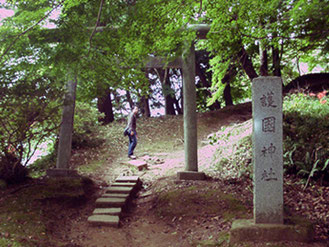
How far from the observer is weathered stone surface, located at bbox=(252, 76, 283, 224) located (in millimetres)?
4012

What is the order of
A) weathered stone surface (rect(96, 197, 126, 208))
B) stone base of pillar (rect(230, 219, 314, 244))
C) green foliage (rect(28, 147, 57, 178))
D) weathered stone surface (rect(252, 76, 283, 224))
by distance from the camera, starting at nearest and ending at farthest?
stone base of pillar (rect(230, 219, 314, 244)), weathered stone surface (rect(252, 76, 283, 224)), weathered stone surface (rect(96, 197, 126, 208)), green foliage (rect(28, 147, 57, 178))

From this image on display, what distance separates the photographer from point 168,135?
12492 millimetres

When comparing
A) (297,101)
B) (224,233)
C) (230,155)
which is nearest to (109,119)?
(230,155)

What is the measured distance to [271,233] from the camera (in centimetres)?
380

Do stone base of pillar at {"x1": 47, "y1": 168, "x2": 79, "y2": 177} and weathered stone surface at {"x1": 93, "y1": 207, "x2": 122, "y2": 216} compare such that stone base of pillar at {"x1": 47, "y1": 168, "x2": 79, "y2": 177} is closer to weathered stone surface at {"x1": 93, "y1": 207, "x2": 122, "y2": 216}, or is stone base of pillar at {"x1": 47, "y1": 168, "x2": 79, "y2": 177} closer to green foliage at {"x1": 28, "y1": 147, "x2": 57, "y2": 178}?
weathered stone surface at {"x1": 93, "y1": 207, "x2": 122, "y2": 216}

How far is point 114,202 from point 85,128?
5.38m

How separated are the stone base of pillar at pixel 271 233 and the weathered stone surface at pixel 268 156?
0.18m

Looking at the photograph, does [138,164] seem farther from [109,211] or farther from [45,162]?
[109,211]

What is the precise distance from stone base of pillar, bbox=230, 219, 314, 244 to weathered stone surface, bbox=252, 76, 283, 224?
7.1 inches

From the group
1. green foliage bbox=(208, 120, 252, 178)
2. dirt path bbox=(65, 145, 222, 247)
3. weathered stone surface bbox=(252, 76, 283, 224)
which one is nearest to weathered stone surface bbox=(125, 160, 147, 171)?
dirt path bbox=(65, 145, 222, 247)

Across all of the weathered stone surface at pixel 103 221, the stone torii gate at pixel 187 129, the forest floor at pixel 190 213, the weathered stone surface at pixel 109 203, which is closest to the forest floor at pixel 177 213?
the forest floor at pixel 190 213

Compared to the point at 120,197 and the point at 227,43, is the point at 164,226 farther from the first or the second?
the point at 227,43

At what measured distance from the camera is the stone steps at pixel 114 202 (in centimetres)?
509

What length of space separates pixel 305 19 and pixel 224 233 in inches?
146
